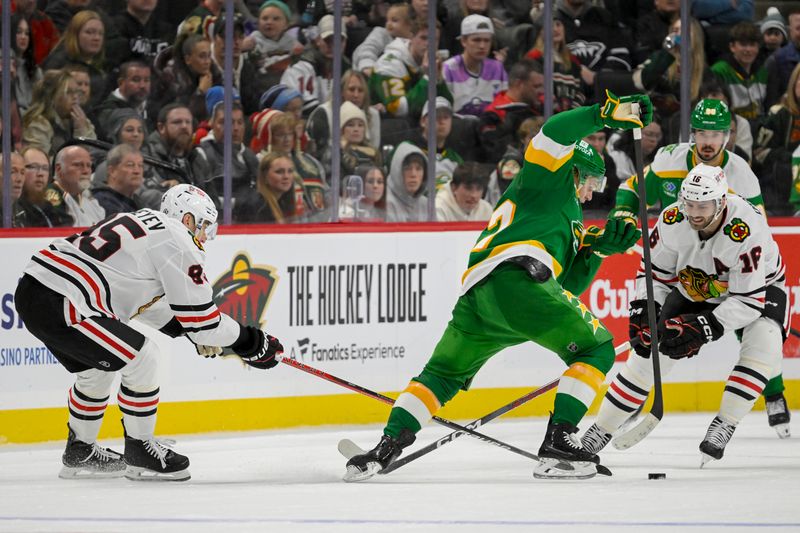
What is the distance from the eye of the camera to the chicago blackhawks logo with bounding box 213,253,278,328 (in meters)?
6.27

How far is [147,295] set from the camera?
486 cm

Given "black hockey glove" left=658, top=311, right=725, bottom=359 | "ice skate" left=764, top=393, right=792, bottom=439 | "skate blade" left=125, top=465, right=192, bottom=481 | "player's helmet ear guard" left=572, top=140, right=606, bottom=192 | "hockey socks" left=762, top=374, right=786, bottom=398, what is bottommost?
"ice skate" left=764, top=393, right=792, bottom=439

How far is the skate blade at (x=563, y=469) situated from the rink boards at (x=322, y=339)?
1.90 metres

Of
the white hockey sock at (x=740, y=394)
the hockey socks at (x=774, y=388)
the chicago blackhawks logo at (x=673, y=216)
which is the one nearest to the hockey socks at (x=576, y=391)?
the white hockey sock at (x=740, y=394)

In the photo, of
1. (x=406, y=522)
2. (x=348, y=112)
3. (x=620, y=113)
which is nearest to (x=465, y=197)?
(x=348, y=112)

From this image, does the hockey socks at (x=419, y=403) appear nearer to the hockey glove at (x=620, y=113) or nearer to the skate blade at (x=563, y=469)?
the skate blade at (x=563, y=469)

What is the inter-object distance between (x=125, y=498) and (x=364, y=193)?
264 cm

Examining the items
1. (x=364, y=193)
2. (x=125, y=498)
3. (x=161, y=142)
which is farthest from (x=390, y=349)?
(x=125, y=498)

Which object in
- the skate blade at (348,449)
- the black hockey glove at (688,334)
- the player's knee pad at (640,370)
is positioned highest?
the black hockey glove at (688,334)

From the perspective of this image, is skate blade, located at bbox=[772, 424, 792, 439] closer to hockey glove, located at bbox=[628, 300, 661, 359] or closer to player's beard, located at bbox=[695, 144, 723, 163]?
→ hockey glove, located at bbox=[628, 300, 661, 359]

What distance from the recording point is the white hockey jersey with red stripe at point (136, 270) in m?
4.74

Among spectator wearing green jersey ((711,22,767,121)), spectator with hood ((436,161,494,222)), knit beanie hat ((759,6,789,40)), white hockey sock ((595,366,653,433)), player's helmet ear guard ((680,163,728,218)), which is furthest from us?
knit beanie hat ((759,6,789,40))

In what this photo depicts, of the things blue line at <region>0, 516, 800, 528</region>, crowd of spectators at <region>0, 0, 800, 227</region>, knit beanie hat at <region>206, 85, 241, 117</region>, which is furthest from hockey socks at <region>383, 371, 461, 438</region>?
knit beanie hat at <region>206, 85, 241, 117</region>

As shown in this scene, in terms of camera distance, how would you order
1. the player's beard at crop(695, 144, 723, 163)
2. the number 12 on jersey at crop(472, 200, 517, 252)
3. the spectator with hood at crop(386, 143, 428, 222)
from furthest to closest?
the spectator with hood at crop(386, 143, 428, 222) < the player's beard at crop(695, 144, 723, 163) < the number 12 on jersey at crop(472, 200, 517, 252)
